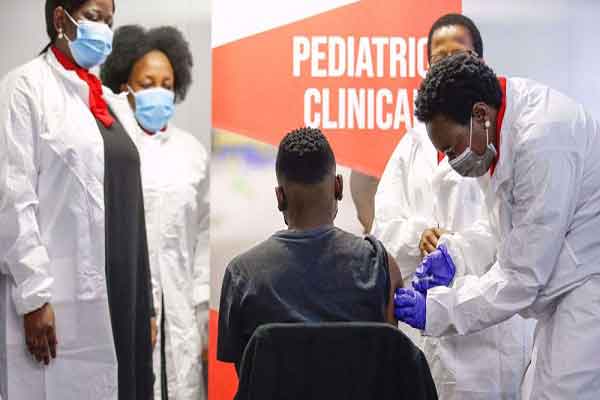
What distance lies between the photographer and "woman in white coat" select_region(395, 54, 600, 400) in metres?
2.03

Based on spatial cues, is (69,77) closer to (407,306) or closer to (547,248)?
(407,306)

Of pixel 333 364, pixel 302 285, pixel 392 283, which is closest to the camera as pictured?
pixel 333 364

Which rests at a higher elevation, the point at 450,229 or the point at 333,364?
the point at 450,229

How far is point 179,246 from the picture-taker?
367cm

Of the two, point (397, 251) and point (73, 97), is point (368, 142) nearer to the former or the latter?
point (397, 251)

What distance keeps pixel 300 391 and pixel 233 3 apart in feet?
7.89

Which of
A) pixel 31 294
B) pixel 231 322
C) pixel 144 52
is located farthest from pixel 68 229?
pixel 144 52

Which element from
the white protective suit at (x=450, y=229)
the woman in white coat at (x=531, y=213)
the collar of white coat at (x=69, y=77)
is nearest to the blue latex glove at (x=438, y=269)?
the white protective suit at (x=450, y=229)

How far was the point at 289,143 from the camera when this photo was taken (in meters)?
2.04

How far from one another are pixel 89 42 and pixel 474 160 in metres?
1.27

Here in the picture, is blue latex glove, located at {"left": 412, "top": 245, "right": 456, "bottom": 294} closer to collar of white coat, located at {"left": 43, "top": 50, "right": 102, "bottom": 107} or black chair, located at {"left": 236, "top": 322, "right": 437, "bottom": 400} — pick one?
black chair, located at {"left": 236, "top": 322, "right": 437, "bottom": 400}

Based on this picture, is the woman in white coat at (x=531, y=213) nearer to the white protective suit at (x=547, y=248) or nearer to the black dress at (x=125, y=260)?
the white protective suit at (x=547, y=248)

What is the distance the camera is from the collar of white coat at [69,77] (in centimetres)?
268

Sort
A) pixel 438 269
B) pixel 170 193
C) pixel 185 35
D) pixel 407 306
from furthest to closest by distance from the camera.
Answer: pixel 185 35 → pixel 170 193 → pixel 438 269 → pixel 407 306
